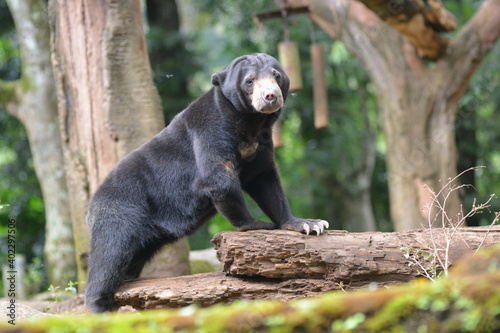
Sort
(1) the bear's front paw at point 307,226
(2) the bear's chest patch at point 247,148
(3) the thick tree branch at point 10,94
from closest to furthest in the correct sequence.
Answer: (1) the bear's front paw at point 307,226
(2) the bear's chest patch at point 247,148
(3) the thick tree branch at point 10,94

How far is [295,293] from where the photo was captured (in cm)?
426

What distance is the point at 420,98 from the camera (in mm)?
7543

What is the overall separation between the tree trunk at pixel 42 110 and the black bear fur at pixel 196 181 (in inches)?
137

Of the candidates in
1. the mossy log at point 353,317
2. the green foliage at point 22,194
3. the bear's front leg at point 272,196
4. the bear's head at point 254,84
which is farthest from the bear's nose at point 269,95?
the green foliage at point 22,194

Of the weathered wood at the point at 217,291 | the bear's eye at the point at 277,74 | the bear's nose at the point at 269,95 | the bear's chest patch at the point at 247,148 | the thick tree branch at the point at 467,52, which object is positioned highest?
the thick tree branch at the point at 467,52

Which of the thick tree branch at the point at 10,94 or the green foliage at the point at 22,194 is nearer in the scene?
the thick tree branch at the point at 10,94

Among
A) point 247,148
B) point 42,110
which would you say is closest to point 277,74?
point 247,148

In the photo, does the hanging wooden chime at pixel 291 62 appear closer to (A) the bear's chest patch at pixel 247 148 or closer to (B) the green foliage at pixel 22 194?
(A) the bear's chest patch at pixel 247 148

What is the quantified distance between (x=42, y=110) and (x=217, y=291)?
5020mm

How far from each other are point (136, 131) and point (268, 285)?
2.51 metres

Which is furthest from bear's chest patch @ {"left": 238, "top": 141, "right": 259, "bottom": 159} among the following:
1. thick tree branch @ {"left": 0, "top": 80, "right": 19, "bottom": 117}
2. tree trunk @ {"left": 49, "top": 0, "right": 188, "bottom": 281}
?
thick tree branch @ {"left": 0, "top": 80, "right": 19, "bottom": 117}

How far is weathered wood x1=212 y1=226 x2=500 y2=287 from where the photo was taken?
415 centimetres

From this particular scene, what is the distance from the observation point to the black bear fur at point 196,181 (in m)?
4.52

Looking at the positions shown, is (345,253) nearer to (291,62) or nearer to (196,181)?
(196,181)
